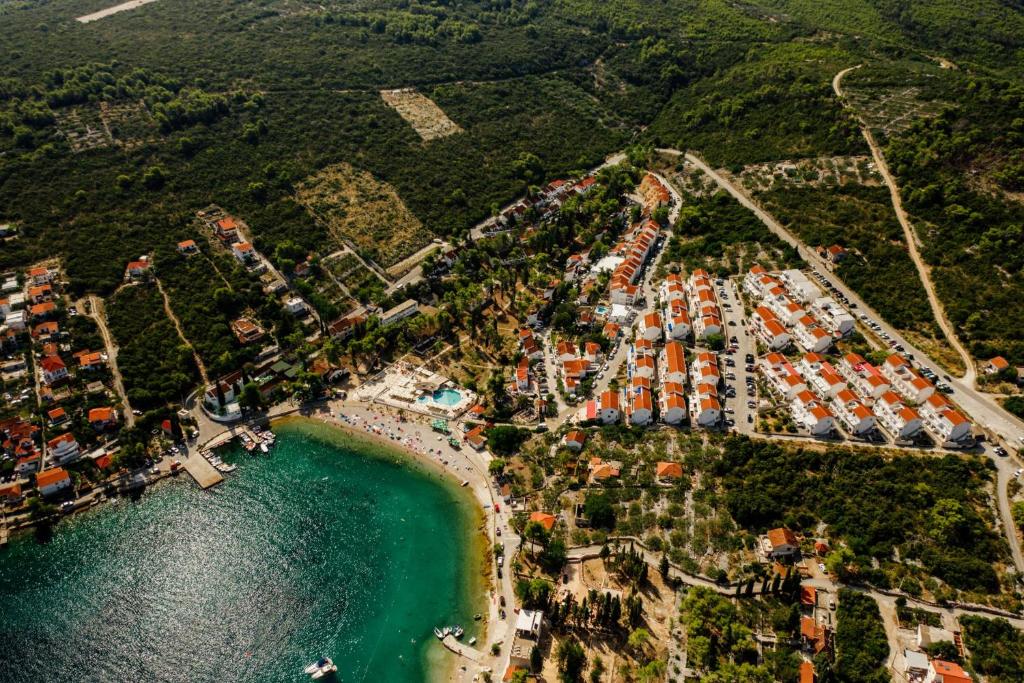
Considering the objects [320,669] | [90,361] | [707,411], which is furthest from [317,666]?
[90,361]

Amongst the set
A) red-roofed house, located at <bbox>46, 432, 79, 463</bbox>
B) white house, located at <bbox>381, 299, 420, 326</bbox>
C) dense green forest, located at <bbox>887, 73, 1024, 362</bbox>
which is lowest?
red-roofed house, located at <bbox>46, 432, 79, 463</bbox>

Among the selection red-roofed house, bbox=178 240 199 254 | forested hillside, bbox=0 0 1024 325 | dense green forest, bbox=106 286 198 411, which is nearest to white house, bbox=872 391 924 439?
forested hillside, bbox=0 0 1024 325

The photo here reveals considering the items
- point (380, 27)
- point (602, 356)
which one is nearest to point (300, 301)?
Answer: point (602, 356)

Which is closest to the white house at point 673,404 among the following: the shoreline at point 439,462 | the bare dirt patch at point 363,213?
the shoreline at point 439,462

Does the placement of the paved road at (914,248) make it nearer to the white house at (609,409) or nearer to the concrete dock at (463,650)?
the white house at (609,409)

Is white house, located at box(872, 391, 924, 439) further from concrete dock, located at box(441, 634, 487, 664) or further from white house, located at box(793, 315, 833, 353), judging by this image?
concrete dock, located at box(441, 634, 487, 664)

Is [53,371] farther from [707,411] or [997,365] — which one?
[997,365]

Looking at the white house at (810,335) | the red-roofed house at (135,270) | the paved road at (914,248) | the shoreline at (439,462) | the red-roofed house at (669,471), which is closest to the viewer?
the shoreline at (439,462)
